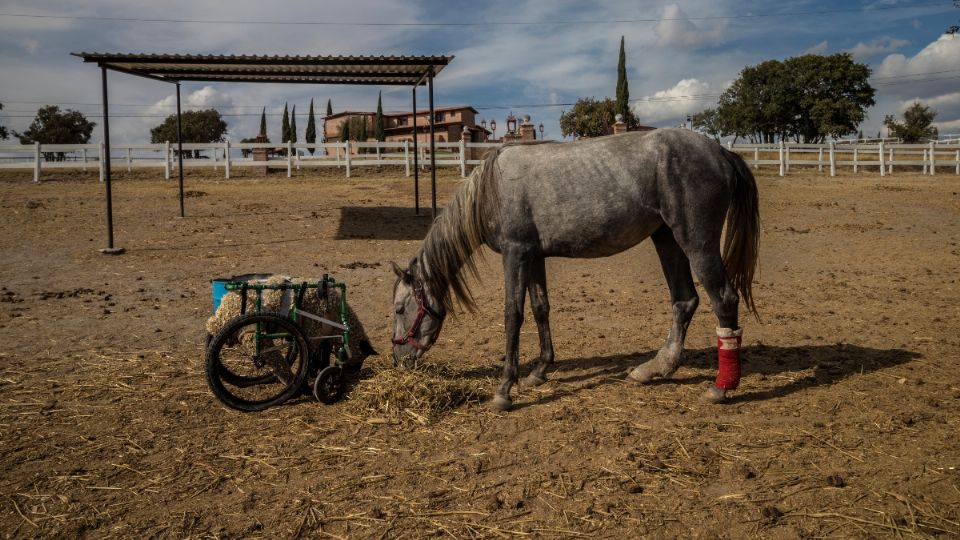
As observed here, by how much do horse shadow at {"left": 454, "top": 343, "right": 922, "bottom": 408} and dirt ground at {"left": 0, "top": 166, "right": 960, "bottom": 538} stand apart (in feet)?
0.12

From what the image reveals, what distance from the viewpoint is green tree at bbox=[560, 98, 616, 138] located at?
2023 inches

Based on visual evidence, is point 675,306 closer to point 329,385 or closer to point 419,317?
point 419,317

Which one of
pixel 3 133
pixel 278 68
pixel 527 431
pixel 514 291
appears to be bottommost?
pixel 527 431

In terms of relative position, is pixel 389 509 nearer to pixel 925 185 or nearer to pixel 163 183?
pixel 163 183

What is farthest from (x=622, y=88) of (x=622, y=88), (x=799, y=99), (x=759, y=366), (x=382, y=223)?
(x=759, y=366)

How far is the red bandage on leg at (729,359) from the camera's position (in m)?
4.80

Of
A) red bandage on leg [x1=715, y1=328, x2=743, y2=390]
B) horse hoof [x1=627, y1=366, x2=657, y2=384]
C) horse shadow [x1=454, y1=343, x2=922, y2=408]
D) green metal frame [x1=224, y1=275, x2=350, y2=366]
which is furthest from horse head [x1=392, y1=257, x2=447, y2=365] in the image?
red bandage on leg [x1=715, y1=328, x2=743, y2=390]

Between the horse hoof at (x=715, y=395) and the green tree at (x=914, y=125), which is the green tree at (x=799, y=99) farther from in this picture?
the horse hoof at (x=715, y=395)

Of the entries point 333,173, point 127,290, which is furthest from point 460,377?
point 333,173

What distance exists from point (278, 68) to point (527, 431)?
1099 cm

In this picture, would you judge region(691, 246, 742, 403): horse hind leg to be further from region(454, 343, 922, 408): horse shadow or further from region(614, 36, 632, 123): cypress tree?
region(614, 36, 632, 123): cypress tree

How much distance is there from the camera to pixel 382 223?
50.6 feet

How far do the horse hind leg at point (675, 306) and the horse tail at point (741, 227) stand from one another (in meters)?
0.38

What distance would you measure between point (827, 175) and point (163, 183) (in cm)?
2637
